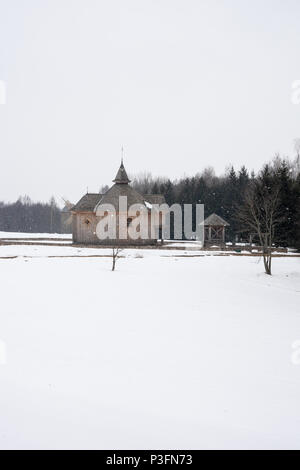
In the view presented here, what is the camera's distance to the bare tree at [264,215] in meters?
21.3

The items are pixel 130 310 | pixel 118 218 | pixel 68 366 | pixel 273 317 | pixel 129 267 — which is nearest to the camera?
pixel 68 366

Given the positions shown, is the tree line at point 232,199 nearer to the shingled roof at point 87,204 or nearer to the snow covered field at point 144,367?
the snow covered field at point 144,367

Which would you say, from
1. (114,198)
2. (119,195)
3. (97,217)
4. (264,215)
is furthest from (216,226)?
(97,217)

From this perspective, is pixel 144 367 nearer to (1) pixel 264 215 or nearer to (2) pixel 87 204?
(1) pixel 264 215

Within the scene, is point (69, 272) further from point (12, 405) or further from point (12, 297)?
point (12, 405)

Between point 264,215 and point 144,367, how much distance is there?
21603 millimetres

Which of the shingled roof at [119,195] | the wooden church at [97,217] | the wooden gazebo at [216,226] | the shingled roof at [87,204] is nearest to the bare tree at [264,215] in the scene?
the wooden gazebo at [216,226]

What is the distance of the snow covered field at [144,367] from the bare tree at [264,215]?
7.25 meters

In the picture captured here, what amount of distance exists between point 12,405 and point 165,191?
54.5 metres

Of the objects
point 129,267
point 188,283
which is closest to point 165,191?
point 129,267

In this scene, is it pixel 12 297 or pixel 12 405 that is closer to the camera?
pixel 12 405

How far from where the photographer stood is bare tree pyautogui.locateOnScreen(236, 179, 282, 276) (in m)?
21.3

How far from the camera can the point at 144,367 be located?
7184mm

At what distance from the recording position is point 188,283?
1598 centimetres
